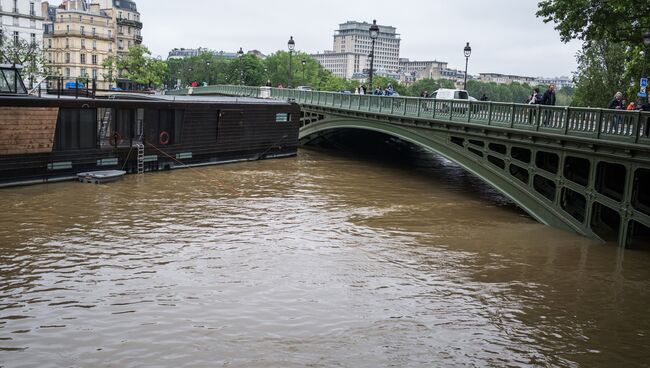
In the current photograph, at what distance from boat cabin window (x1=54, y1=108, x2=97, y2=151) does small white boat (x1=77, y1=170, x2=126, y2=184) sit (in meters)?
1.47

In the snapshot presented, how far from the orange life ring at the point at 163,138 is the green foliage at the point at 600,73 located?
3813 cm

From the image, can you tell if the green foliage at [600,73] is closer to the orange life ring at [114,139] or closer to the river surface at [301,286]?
the river surface at [301,286]

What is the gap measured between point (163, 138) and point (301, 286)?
70.8 ft

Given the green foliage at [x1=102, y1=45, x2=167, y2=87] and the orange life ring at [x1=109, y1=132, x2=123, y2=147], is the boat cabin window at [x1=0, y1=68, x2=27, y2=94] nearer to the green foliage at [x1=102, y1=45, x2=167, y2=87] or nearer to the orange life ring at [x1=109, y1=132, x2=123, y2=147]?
the orange life ring at [x1=109, y1=132, x2=123, y2=147]

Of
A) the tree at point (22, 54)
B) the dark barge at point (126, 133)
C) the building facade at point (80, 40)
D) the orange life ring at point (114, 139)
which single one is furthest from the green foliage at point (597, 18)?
the building facade at point (80, 40)

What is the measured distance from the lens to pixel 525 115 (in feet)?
76.2

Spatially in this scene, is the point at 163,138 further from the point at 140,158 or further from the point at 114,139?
the point at 114,139

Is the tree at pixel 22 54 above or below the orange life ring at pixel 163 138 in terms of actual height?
above

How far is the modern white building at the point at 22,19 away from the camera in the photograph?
85625 mm

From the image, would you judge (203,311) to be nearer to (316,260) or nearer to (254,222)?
(316,260)

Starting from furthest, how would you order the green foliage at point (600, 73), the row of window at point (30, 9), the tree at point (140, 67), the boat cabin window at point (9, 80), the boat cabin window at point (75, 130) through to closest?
1. the tree at point (140, 67)
2. the row of window at point (30, 9)
3. the green foliage at point (600, 73)
4. the boat cabin window at point (75, 130)
5. the boat cabin window at point (9, 80)

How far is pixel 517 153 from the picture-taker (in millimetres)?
25156

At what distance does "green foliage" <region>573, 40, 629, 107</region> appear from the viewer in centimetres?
5759

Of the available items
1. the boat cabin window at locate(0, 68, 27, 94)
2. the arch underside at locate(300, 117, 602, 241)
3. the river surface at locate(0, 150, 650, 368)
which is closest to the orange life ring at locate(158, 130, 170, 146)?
the boat cabin window at locate(0, 68, 27, 94)
